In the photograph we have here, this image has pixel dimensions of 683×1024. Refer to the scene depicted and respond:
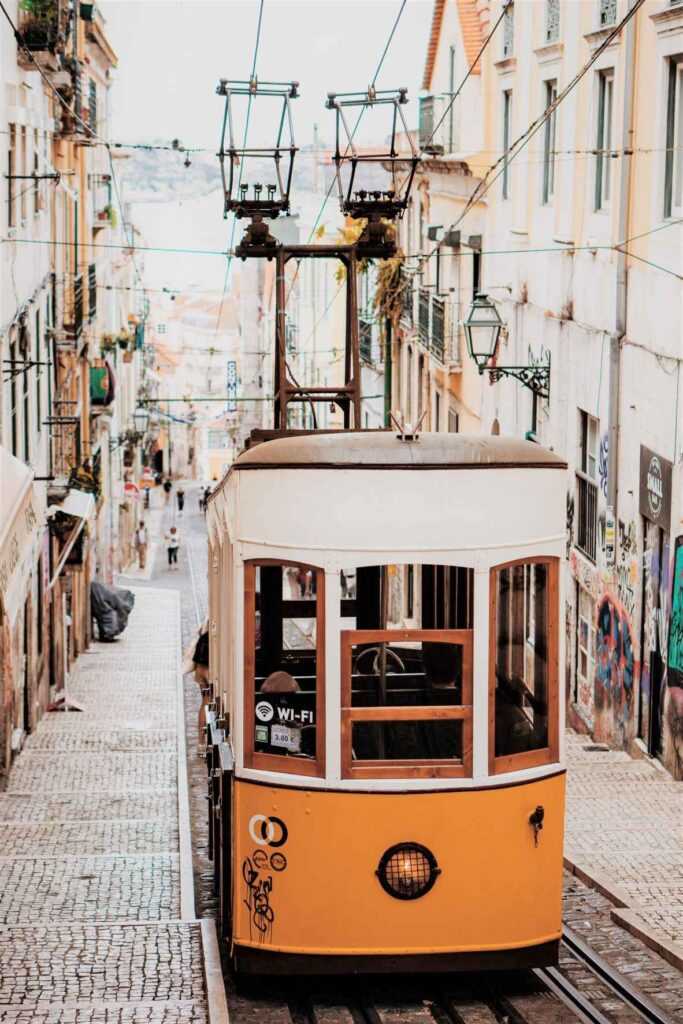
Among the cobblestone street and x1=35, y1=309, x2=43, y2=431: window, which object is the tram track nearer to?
the cobblestone street

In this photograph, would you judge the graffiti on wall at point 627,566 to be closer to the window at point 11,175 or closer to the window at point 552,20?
the window at point 552,20

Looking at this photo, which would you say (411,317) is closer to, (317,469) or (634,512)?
(634,512)

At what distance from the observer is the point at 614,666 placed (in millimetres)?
16906

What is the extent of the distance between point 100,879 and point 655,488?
6.34 metres

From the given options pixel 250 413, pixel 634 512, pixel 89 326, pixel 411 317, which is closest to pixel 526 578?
pixel 634 512

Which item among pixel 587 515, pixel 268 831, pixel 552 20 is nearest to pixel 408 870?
pixel 268 831

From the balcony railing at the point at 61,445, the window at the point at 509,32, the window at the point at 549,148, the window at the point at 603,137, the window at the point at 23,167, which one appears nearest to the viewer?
the window at the point at 603,137

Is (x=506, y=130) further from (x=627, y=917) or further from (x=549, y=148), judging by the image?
(x=627, y=917)

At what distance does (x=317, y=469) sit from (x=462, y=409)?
19.9 m

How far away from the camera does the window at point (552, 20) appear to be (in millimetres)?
20203

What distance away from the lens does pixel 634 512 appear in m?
16.1

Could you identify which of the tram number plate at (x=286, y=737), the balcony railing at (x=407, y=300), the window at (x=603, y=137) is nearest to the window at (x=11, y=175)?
the window at (x=603, y=137)

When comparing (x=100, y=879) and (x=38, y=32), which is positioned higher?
(x=38, y=32)

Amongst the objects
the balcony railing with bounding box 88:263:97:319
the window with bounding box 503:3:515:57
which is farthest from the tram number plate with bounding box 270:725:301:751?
the balcony railing with bounding box 88:263:97:319
